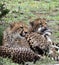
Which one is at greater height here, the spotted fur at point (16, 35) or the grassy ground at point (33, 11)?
the spotted fur at point (16, 35)

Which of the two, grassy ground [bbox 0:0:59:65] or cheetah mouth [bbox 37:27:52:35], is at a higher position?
cheetah mouth [bbox 37:27:52:35]

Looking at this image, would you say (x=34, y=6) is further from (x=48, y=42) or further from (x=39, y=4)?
(x=48, y=42)

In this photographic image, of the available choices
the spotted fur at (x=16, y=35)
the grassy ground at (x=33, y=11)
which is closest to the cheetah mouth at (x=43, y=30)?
the spotted fur at (x=16, y=35)

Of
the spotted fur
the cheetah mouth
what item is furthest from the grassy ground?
the spotted fur

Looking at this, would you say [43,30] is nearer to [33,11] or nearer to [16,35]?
[16,35]

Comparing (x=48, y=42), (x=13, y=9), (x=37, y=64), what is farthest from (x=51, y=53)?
(x=13, y=9)

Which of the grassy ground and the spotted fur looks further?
the grassy ground

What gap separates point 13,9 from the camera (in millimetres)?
13414

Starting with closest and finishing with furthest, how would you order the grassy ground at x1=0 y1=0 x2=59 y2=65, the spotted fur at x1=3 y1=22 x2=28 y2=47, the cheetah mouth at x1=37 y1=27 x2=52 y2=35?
the spotted fur at x1=3 y1=22 x2=28 y2=47, the cheetah mouth at x1=37 y1=27 x2=52 y2=35, the grassy ground at x1=0 y1=0 x2=59 y2=65

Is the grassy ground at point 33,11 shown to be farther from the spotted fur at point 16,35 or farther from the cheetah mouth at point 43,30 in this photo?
the spotted fur at point 16,35

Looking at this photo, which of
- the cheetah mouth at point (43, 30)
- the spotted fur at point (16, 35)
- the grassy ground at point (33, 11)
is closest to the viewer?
the spotted fur at point (16, 35)

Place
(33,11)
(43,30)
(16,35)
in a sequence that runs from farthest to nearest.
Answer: (33,11) < (43,30) < (16,35)

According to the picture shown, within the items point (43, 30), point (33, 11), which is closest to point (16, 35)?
point (43, 30)

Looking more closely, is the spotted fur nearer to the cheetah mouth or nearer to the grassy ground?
the cheetah mouth
